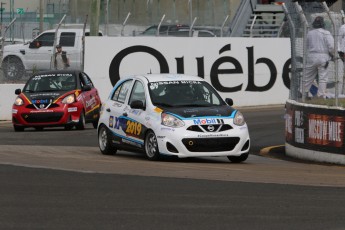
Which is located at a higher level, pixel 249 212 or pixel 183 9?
pixel 183 9

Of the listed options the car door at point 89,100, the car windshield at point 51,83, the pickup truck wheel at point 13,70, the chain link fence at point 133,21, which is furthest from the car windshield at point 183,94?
the chain link fence at point 133,21

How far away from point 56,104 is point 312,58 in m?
8.24

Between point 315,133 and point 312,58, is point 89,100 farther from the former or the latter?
point 315,133

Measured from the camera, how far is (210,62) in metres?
33.8

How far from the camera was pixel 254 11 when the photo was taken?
4325 centimetres

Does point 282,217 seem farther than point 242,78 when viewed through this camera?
No

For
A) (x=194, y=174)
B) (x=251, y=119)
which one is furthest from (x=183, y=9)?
(x=194, y=174)

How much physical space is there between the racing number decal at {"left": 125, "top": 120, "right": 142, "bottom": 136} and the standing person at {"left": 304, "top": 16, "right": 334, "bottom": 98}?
Result: 122 inches

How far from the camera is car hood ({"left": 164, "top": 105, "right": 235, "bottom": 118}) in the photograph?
57.4ft

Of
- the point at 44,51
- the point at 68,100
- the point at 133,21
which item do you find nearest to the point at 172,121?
the point at 68,100

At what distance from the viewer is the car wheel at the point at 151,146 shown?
17.6m

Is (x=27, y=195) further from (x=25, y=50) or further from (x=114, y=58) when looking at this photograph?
(x=25, y=50)

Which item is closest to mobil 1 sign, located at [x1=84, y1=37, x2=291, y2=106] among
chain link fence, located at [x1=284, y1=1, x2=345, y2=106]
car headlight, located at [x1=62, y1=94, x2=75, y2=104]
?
car headlight, located at [x1=62, y1=94, x2=75, y2=104]

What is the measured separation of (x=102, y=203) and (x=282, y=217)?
2046mm
